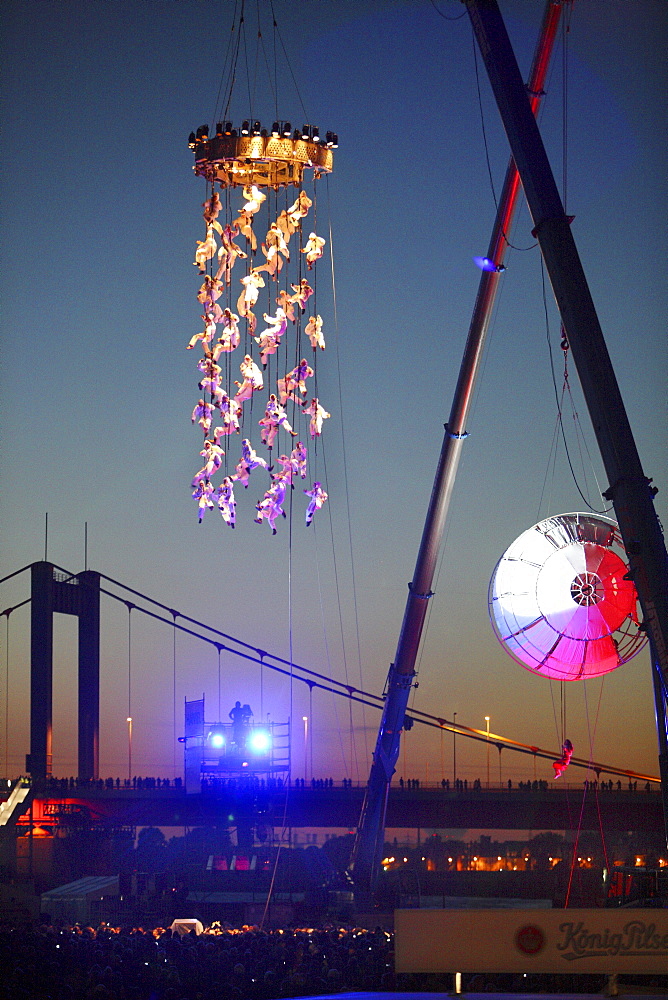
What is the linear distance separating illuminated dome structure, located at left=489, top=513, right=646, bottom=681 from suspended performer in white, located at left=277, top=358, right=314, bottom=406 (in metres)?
6.45

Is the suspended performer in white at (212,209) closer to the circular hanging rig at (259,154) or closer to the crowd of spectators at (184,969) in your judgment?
the circular hanging rig at (259,154)

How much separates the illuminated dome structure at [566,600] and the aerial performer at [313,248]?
8.17 meters

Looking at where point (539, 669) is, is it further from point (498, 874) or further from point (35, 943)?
point (498, 874)

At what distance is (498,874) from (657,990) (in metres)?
38.0

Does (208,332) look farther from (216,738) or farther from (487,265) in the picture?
(216,738)

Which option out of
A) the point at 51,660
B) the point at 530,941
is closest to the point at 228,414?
the point at 530,941

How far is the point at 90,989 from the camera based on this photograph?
2444 centimetres

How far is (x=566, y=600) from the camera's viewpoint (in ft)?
96.4

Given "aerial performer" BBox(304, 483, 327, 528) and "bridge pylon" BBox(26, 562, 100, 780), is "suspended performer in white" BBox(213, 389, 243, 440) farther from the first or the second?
"bridge pylon" BBox(26, 562, 100, 780)

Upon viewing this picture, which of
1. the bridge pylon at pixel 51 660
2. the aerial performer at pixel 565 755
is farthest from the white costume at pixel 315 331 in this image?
the bridge pylon at pixel 51 660

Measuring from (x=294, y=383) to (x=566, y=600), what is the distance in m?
7.84

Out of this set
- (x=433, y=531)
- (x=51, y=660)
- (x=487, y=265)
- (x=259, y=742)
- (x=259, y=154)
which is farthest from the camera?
(x=51, y=660)

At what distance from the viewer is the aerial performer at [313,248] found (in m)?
26.7

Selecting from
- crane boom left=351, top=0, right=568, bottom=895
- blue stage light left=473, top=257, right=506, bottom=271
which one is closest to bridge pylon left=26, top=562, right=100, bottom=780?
crane boom left=351, top=0, right=568, bottom=895
